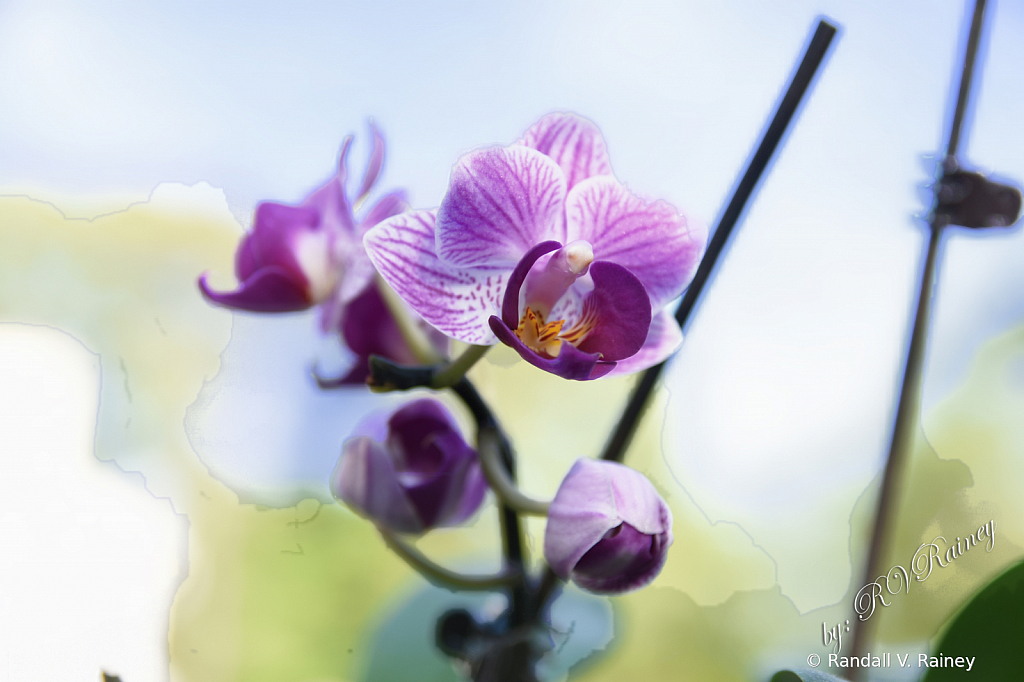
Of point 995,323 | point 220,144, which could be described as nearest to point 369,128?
point 220,144

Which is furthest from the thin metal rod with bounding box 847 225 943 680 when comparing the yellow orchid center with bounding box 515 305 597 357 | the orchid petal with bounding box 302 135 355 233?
the orchid petal with bounding box 302 135 355 233

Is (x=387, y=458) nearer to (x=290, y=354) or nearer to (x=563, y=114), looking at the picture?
(x=563, y=114)

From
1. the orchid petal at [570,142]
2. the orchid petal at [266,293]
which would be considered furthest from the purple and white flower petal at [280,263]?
the orchid petal at [570,142]
